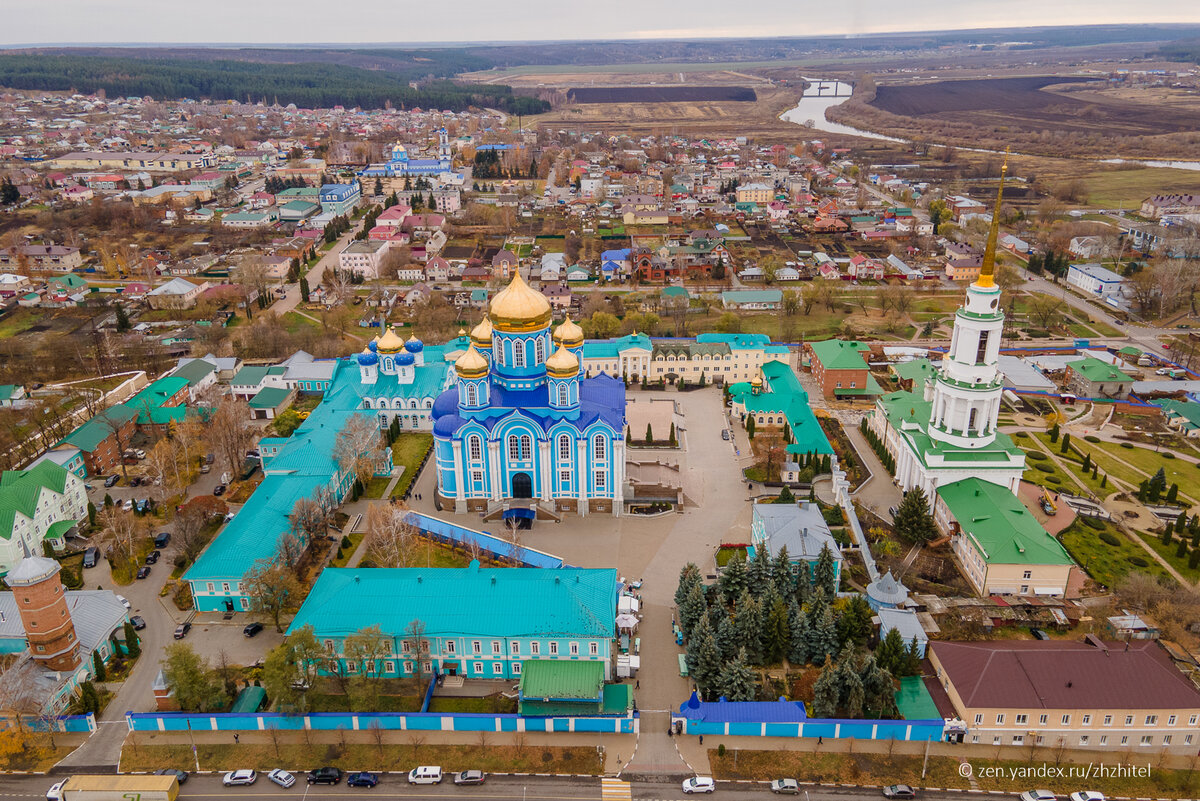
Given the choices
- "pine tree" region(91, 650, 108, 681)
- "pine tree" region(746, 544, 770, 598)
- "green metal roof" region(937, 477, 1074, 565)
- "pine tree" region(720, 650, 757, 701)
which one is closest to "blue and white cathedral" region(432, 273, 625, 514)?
"pine tree" region(746, 544, 770, 598)

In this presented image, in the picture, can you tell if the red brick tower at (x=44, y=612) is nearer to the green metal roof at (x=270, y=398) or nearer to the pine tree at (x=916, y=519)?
the green metal roof at (x=270, y=398)

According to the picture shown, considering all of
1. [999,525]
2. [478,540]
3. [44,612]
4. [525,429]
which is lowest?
[478,540]

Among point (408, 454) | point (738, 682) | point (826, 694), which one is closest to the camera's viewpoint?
point (826, 694)

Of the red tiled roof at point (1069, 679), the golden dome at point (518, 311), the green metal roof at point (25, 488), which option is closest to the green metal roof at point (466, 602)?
the red tiled roof at point (1069, 679)

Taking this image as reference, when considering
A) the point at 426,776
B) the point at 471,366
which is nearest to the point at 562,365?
the point at 471,366

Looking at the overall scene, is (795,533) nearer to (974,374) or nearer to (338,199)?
(974,374)

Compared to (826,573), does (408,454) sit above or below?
below

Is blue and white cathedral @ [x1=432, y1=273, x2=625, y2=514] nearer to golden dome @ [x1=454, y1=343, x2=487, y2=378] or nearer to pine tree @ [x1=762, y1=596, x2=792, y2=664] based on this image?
→ golden dome @ [x1=454, y1=343, x2=487, y2=378]

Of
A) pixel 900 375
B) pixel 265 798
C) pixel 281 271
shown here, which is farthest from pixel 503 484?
pixel 281 271
